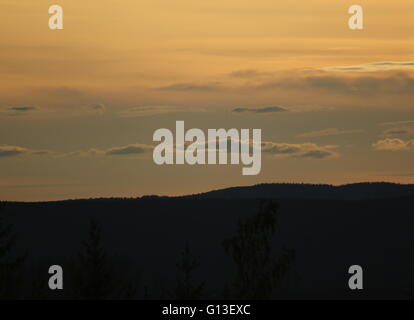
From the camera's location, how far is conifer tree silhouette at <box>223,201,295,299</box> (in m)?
53.2

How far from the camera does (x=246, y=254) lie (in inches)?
2148

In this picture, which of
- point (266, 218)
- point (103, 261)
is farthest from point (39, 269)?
point (266, 218)

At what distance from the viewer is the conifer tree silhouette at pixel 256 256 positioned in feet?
175

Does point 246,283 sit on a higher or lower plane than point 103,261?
lower

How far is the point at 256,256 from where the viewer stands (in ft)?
178
